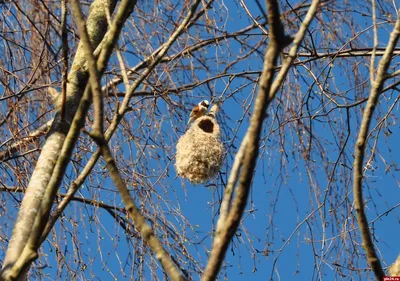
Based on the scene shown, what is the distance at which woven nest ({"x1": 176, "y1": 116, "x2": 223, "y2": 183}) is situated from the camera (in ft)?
13.5

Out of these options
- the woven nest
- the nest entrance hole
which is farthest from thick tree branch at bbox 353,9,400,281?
the nest entrance hole

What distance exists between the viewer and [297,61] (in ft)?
12.9

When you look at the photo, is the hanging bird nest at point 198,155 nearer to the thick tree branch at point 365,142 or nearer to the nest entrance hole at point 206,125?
the nest entrance hole at point 206,125

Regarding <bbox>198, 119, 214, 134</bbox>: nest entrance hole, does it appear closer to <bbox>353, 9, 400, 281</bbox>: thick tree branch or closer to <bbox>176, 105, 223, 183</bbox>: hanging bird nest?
<bbox>176, 105, 223, 183</bbox>: hanging bird nest

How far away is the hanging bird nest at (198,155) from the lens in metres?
4.11

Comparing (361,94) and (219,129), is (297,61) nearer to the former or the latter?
(361,94)

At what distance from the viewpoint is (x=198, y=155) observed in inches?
162

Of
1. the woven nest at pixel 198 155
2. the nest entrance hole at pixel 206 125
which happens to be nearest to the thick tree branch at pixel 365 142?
the woven nest at pixel 198 155

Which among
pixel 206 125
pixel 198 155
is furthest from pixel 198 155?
pixel 206 125

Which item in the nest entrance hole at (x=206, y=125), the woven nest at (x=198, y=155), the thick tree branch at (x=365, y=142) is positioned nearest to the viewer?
the thick tree branch at (x=365, y=142)

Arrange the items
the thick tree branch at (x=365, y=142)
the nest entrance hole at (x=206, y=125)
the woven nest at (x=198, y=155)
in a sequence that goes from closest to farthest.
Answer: the thick tree branch at (x=365, y=142) < the woven nest at (x=198, y=155) < the nest entrance hole at (x=206, y=125)

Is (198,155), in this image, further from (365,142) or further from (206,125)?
(365,142)

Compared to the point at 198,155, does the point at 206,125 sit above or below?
above

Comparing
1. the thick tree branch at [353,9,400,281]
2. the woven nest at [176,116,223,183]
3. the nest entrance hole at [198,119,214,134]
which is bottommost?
the thick tree branch at [353,9,400,281]
